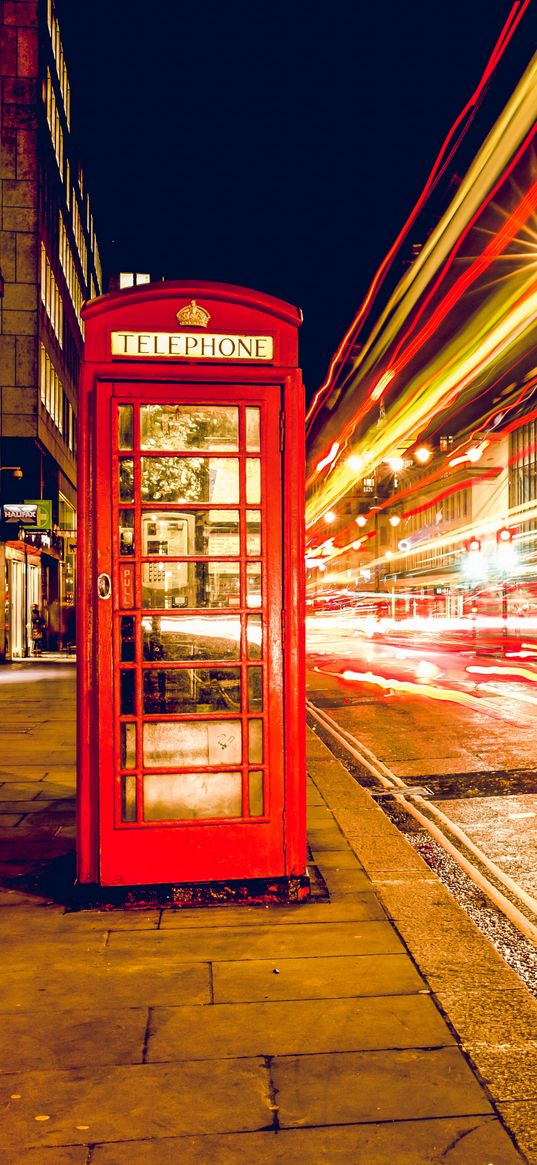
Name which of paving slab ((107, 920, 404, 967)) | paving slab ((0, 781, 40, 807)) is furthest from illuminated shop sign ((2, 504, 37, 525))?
paving slab ((107, 920, 404, 967))

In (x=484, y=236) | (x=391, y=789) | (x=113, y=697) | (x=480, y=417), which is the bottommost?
(x=391, y=789)

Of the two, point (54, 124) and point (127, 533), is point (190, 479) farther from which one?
point (54, 124)

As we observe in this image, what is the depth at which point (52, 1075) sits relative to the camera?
2.87 m

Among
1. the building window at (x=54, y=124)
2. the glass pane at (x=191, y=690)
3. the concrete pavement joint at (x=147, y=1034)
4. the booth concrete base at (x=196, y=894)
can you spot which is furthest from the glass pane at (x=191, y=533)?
the building window at (x=54, y=124)

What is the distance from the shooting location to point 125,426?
450cm

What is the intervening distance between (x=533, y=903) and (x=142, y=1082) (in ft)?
8.32

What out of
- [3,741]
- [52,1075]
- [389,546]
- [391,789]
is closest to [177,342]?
[52,1075]

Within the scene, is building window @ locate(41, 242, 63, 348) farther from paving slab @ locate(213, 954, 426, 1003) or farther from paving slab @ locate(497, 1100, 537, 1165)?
paving slab @ locate(497, 1100, 537, 1165)

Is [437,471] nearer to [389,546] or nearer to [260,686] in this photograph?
[389,546]

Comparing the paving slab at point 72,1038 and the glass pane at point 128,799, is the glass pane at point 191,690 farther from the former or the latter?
the paving slab at point 72,1038

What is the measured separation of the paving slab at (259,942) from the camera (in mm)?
3857

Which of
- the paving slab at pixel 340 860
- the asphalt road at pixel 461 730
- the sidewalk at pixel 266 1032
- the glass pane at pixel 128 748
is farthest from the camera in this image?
the asphalt road at pixel 461 730

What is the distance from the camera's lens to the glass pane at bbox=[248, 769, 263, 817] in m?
4.62

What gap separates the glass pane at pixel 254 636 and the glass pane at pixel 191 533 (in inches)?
14.4
